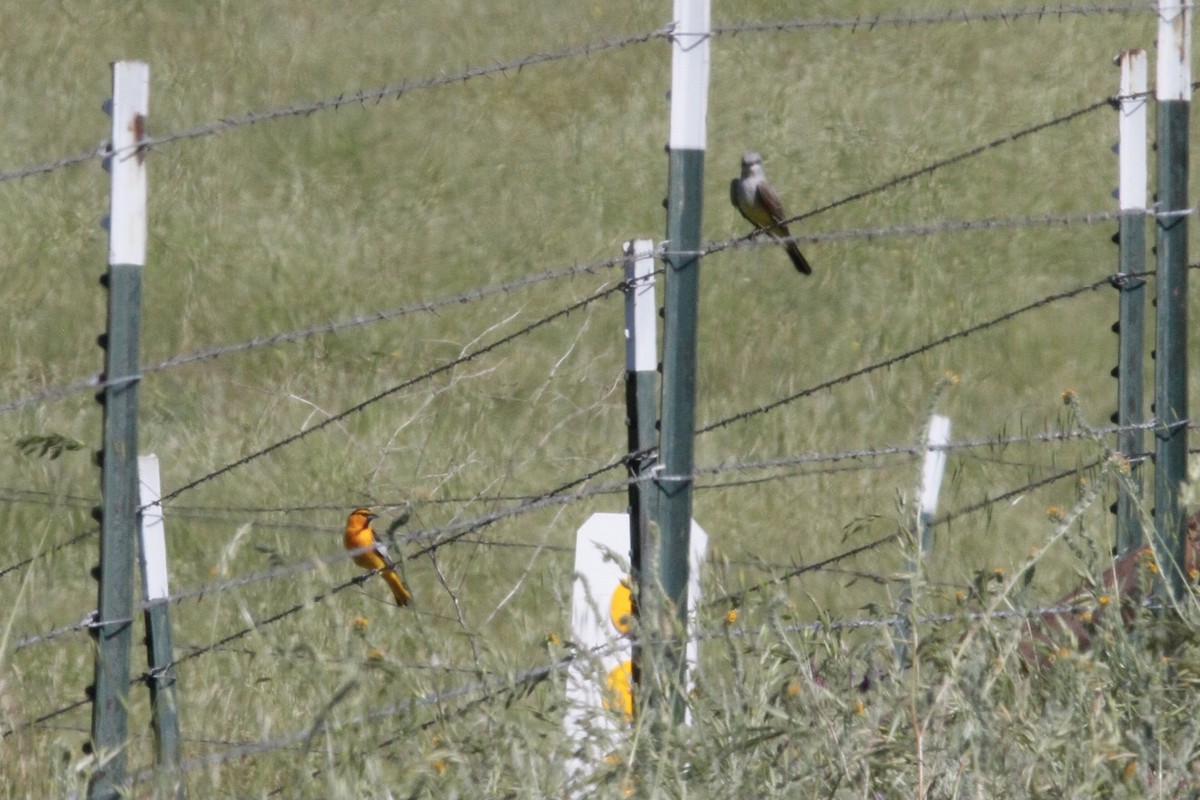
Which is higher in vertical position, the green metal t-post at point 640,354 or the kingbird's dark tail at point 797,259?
the kingbird's dark tail at point 797,259

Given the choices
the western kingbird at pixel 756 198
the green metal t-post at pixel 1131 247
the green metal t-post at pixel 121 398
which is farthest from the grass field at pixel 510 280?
the western kingbird at pixel 756 198

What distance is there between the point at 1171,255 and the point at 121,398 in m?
2.44

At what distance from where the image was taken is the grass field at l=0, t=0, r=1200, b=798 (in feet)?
24.4

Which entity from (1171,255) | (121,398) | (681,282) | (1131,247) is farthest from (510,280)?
(121,398)

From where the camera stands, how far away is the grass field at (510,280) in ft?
24.4

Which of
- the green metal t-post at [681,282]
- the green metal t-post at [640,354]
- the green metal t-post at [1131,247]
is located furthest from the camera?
the green metal t-post at [1131,247]

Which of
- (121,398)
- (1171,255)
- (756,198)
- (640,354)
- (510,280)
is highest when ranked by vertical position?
(756,198)

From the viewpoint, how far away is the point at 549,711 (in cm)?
212

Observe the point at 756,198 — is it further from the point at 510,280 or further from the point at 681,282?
the point at 681,282

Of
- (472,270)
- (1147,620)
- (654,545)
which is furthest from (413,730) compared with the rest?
(472,270)

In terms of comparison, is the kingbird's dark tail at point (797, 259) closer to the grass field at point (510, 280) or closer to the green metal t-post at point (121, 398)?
the grass field at point (510, 280)

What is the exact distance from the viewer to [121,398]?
303 cm

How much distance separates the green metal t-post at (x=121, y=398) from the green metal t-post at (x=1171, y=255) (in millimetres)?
2338

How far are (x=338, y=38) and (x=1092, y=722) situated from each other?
418 inches
